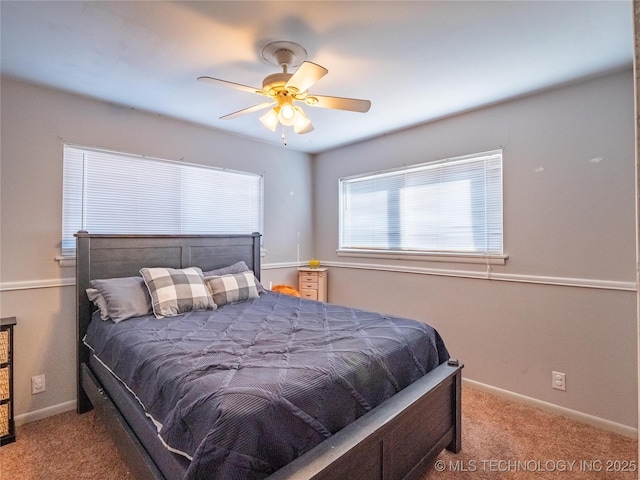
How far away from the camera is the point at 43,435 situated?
225cm

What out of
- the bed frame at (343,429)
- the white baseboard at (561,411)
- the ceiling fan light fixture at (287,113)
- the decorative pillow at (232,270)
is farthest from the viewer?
the decorative pillow at (232,270)

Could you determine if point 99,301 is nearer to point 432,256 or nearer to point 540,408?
point 432,256

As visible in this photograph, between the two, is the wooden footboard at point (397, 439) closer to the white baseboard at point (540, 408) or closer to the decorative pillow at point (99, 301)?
the white baseboard at point (540, 408)

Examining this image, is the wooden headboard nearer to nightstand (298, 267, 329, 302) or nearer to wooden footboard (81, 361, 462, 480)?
A: wooden footboard (81, 361, 462, 480)

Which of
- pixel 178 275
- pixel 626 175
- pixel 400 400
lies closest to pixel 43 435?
pixel 178 275

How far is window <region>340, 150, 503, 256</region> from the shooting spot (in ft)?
9.58

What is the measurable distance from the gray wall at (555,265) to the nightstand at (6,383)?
3.30 m

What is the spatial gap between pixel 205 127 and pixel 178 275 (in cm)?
166

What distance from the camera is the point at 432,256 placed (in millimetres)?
3252

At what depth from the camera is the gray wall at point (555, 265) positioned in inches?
88.7

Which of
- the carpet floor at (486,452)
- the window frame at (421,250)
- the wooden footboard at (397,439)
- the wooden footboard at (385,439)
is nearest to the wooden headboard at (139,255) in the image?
the carpet floor at (486,452)

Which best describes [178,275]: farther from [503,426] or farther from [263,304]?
[503,426]

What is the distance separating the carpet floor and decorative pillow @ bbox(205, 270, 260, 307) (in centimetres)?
120

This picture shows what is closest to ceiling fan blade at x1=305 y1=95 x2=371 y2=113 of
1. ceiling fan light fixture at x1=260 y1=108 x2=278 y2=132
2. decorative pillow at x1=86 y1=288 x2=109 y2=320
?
ceiling fan light fixture at x1=260 y1=108 x2=278 y2=132
